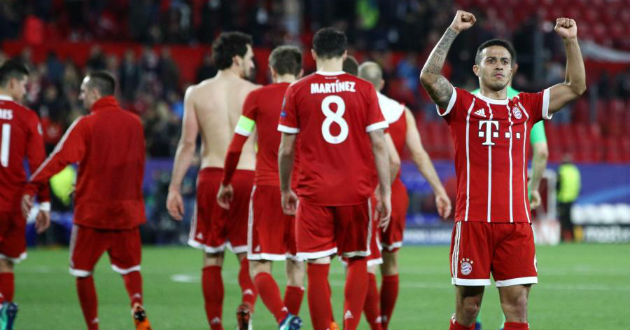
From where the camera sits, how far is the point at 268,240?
8945 millimetres

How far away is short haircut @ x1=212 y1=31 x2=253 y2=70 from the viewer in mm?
9461

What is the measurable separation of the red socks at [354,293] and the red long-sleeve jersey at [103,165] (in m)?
2.19

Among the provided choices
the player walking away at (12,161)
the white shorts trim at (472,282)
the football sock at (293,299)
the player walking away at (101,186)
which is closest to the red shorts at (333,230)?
the football sock at (293,299)

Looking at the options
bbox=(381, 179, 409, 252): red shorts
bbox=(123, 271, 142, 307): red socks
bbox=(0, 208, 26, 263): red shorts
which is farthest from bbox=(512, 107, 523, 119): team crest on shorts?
bbox=(0, 208, 26, 263): red shorts

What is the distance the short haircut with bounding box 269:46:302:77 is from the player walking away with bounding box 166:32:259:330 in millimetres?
452

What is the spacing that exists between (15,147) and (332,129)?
3.28 m

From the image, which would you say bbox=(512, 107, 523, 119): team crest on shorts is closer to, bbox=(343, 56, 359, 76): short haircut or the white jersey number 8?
the white jersey number 8

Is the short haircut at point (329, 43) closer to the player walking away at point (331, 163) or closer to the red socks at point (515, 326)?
the player walking away at point (331, 163)

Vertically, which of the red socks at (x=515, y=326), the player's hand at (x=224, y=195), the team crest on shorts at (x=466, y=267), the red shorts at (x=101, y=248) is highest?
the player's hand at (x=224, y=195)

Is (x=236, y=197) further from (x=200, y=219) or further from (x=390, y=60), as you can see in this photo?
(x=390, y=60)

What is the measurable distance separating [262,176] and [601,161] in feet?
59.7

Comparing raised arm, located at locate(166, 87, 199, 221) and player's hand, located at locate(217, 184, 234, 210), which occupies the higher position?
raised arm, located at locate(166, 87, 199, 221)

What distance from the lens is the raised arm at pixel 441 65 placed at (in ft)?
22.4

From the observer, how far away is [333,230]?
800 centimetres
